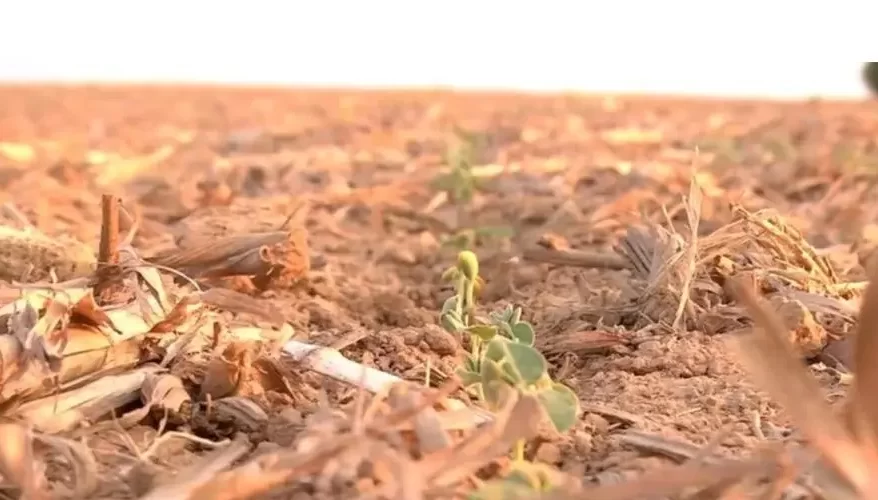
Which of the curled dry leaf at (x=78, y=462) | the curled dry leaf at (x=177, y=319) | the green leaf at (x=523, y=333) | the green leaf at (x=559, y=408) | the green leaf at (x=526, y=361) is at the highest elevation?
the green leaf at (x=526, y=361)

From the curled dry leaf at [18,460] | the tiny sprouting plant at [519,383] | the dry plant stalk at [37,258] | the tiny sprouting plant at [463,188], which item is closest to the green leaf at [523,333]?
the tiny sprouting plant at [519,383]

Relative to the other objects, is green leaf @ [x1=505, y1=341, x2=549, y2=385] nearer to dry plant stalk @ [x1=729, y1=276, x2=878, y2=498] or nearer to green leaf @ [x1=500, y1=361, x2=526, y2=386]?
green leaf @ [x1=500, y1=361, x2=526, y2=386]

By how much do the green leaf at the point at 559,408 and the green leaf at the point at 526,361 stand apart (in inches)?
0.5

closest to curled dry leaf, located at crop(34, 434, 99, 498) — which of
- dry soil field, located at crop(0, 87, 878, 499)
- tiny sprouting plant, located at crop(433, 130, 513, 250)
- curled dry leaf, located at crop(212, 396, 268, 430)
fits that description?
dry soil field, located at crop(0, 87, 878, 499)

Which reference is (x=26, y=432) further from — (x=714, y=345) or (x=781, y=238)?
(x=781, y=238)

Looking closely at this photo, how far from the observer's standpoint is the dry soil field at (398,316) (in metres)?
0.68

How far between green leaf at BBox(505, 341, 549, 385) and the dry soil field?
0.04 m

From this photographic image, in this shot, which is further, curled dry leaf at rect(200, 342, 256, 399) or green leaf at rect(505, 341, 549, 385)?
curled dry leaf at rect(200, 342, 256, 399)

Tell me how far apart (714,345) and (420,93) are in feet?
14.4

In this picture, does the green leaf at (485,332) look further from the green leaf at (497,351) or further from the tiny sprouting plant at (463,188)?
the tiny sprouting plant at (463,188)

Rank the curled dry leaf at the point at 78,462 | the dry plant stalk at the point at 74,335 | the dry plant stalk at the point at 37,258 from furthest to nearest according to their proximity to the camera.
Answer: the dry plant stalk at the point at 37,258
the dry plant stalk at the point at 74,335
the curled dry leaf at the point at 78,462

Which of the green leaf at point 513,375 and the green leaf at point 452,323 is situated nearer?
the green leaf at point 513,375

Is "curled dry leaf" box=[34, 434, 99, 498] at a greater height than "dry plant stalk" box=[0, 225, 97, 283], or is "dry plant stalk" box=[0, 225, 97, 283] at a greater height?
"dry plant stalk" box=[0, 225, 97, 283]

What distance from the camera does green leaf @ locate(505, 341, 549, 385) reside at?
0.74m
